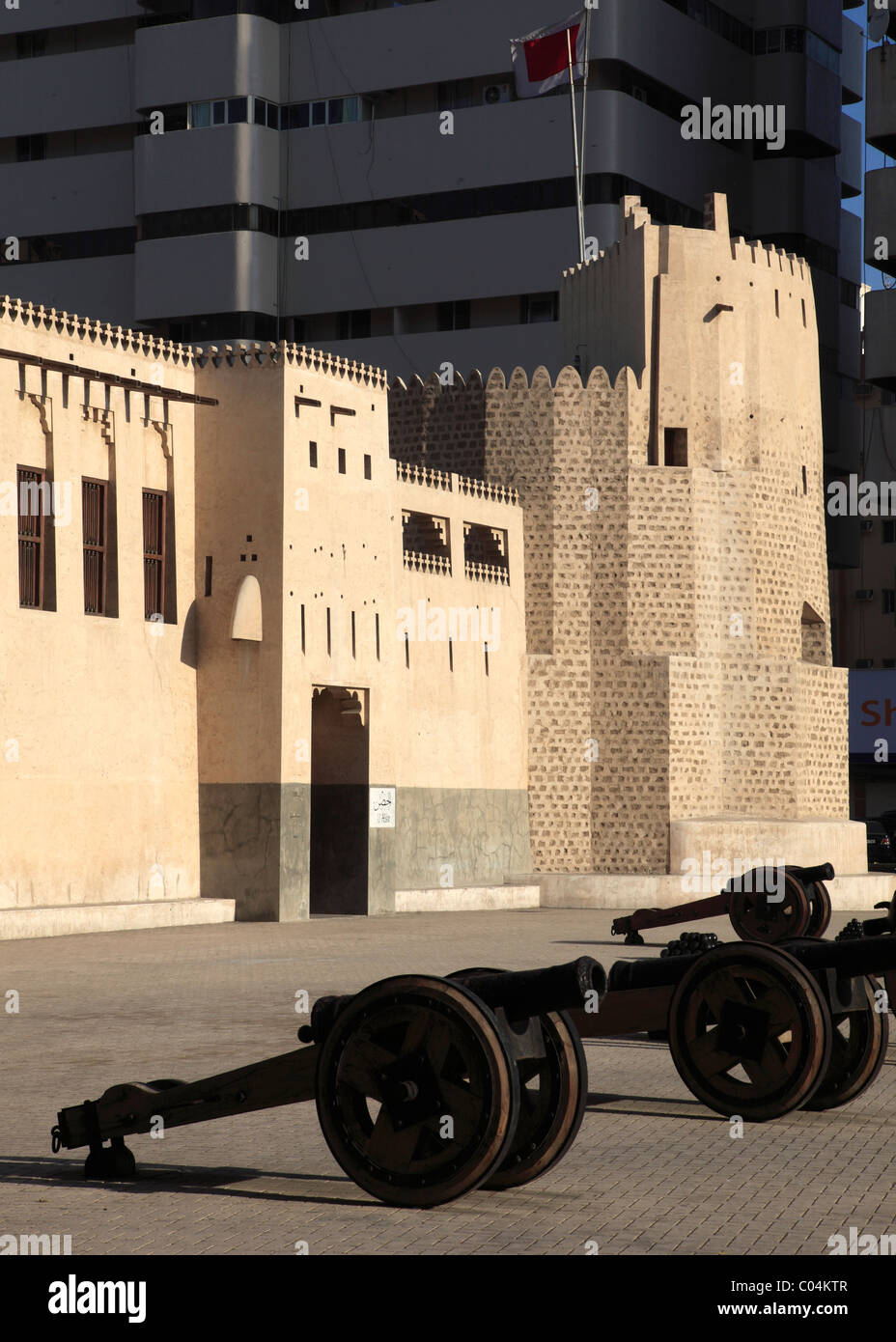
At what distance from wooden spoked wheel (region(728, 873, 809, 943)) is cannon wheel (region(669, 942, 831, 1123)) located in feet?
26.6

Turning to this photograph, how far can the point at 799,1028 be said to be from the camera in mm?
8484

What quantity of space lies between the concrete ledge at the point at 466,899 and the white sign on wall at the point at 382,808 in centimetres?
109

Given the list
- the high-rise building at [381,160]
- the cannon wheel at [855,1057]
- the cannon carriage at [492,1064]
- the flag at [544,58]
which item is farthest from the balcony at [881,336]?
the cannon carriage at [492,1064]

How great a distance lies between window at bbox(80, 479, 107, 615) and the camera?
23.8 meters

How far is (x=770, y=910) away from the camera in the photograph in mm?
17109

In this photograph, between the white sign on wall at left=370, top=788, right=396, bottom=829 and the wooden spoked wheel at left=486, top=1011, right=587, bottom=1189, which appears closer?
the wooden spoked wheel at left=486, top=1011, right=587, bottom=1189

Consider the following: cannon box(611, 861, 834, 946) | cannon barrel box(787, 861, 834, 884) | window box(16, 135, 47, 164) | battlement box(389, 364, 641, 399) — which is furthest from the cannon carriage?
window box(16, 135, 47, 164)

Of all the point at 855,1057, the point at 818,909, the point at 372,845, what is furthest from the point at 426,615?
the point at 855,1057

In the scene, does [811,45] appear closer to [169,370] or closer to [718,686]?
Result: [718,686]

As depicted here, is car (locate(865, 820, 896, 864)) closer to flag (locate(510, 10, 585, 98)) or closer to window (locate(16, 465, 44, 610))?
flag (locate(510, 10, 585, 98))

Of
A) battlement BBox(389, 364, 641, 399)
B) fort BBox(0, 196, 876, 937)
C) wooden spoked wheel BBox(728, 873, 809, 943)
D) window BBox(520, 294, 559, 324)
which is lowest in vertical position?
wooden spoked wheel BBox(728, 873, 809, 943)

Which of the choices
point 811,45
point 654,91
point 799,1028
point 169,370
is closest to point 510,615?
point 169,370

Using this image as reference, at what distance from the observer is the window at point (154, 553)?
2469 cm

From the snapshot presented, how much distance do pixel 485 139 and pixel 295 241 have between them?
6232 mm
